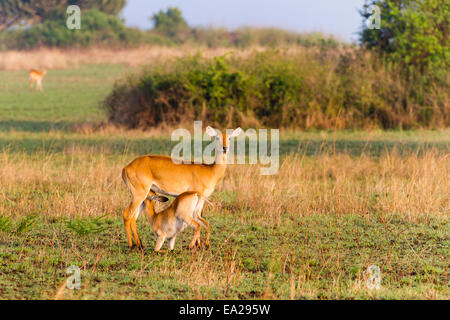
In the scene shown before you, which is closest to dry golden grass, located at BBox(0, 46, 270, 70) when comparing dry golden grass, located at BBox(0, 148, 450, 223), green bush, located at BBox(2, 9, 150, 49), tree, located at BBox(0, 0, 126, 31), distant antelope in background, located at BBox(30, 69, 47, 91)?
green bush, located at BBox(2, 9, 150, 49)

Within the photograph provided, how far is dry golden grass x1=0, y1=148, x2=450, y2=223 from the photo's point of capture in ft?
29.4

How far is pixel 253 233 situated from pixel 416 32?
515 inches

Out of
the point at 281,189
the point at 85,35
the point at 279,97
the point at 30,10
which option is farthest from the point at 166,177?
the point at 30,10

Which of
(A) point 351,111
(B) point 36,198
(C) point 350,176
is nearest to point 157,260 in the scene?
(B) point 36,198

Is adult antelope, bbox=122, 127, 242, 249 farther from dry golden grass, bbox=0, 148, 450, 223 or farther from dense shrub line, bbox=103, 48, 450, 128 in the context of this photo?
dense shrub line, bbox=103, 48, 450, 128

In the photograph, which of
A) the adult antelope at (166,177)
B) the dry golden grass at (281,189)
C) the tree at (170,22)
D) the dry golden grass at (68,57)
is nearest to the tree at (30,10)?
the dry golden grass at (68,57)

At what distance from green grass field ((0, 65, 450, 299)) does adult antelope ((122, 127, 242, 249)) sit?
1.52ft

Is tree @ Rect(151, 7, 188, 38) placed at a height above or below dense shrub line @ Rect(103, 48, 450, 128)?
above

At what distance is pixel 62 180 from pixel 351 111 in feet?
31.7

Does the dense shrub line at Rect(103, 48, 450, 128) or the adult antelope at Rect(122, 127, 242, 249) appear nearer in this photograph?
the adult antelope at Rect(122, 127, 242, 249)

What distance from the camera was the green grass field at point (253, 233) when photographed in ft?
19.1

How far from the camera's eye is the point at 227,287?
5668 millimetres

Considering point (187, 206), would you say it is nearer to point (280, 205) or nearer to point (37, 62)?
point (280, 205)

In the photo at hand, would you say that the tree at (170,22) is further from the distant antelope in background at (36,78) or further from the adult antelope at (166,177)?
the adult antelope at (166,177)
